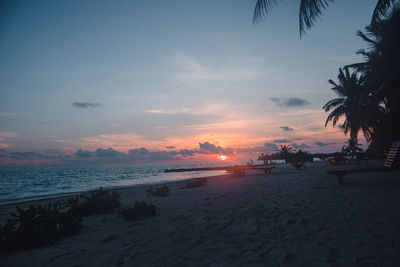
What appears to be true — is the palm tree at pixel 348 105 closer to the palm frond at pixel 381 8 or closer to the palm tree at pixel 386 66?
the palm tree at pixel 386 66

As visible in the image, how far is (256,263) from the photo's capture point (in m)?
2.58

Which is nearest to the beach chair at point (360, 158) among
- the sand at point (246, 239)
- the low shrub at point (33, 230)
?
the sand at point (246, 239)

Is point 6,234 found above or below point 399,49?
below

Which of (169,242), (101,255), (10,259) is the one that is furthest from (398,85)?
(10,259)

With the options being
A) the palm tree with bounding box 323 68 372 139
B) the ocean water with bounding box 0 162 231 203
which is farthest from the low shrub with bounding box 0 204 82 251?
the palm tree with bounding box 323 68 372 139

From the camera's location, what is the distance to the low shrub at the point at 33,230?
11.8ft

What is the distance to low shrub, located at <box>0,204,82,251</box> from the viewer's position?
361 cm

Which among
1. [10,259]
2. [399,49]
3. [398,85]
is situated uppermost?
[399,49]

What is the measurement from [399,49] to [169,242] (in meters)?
17.1

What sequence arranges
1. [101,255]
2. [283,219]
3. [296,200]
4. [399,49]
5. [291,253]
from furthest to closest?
[399,49], [296,200], [283,219], [101,255], [291,253]

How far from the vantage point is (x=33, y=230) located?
383 centimetres

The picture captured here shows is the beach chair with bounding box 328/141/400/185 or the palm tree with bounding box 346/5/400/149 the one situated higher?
the palm tree with bounding box 346/5/400/149

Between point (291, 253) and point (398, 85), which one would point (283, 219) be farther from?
point (398, 85)

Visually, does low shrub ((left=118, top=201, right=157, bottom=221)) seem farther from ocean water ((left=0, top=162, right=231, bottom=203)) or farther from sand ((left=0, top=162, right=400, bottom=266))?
ocean water ((left=0, top=162, right=231, bottom=203))
